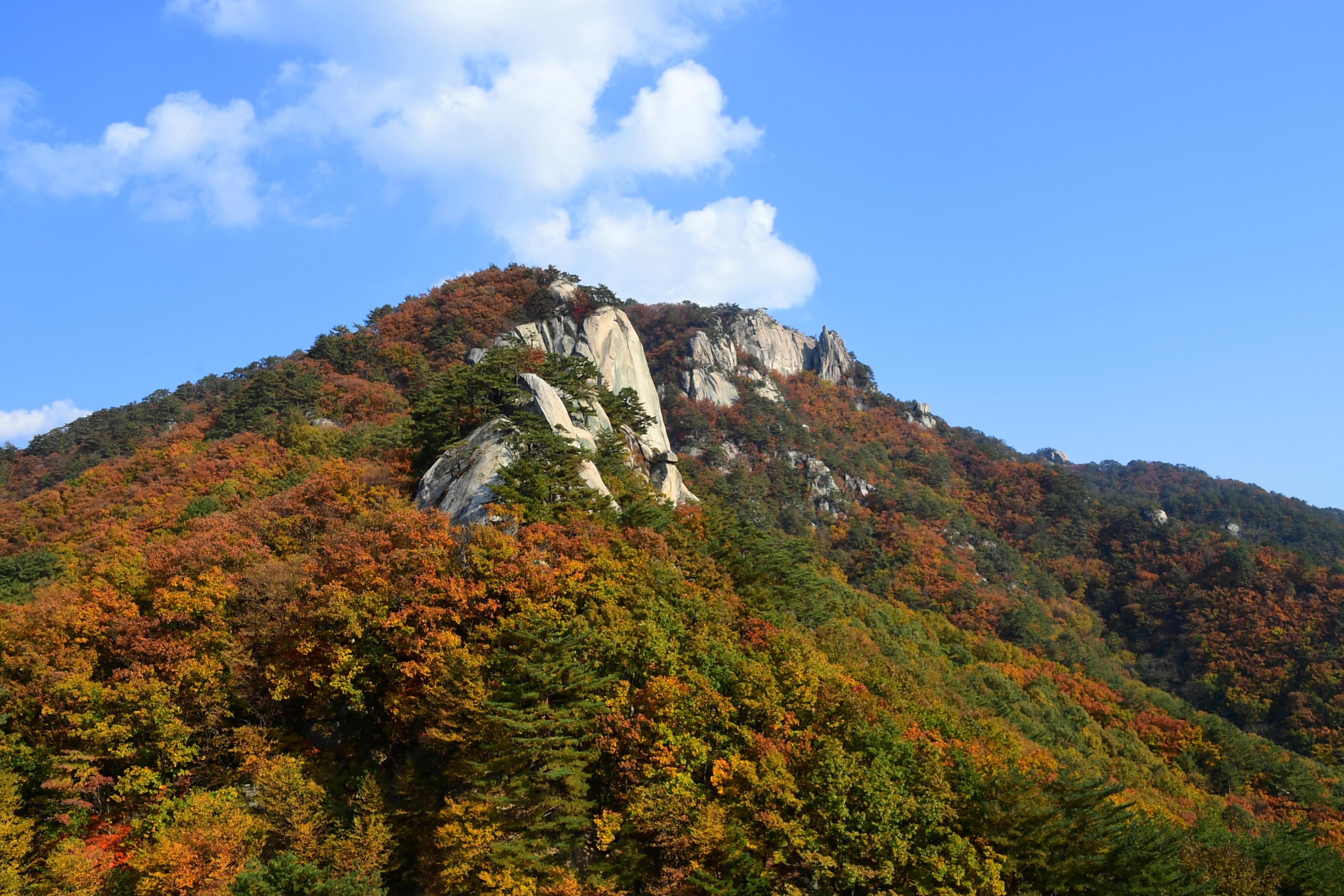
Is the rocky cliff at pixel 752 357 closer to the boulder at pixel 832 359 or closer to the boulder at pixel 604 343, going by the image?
the boulder at pixel 832 359

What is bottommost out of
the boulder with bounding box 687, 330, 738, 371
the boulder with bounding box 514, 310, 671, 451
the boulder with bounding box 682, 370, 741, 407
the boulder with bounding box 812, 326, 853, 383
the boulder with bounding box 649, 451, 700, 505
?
the boulder with bounding box 649, 451, 700, 505

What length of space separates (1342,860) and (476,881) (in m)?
33.7

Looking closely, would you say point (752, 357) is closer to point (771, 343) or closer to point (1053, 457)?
point (771, 343)

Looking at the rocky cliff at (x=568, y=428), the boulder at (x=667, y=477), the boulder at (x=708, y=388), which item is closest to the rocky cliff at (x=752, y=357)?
the boulder at (x=708, y=388)

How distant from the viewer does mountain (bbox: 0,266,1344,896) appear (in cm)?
1975

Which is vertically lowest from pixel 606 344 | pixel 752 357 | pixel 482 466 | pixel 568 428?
pixel 482 466

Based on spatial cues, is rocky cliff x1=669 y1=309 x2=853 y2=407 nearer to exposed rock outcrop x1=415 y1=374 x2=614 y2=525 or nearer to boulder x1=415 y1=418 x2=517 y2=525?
exposed rock outcrop x1=415 y1=374 x2=614 y2=525

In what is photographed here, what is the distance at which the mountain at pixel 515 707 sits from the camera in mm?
19750

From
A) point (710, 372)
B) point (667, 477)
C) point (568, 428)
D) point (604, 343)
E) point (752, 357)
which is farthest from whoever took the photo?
point (752, 357)

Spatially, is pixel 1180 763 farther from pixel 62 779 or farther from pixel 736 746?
pixel 62 779

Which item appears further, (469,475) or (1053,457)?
(1053,457)

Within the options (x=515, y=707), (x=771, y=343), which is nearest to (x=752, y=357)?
(x=771, y=343)

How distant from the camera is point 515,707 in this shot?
19594 millimetres

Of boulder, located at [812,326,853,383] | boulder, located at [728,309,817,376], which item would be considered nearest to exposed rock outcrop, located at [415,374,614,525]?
boulder, located at [728,309,817,376]
